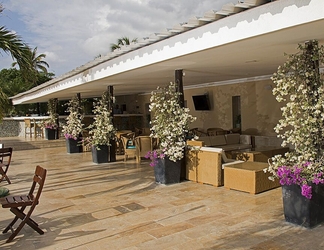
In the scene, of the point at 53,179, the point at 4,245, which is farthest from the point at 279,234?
the point at 53,179

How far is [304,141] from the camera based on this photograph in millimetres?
4086

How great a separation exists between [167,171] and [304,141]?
3.18 metres

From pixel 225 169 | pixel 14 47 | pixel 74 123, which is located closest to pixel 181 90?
pixel 225 169

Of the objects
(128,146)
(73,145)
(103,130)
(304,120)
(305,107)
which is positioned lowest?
(73,145)

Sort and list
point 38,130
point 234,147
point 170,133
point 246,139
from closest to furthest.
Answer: point 170,133 < point 234,147 < point 246,139 < point 38,130

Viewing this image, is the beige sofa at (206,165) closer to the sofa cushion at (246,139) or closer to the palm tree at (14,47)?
the palm tree at (14,47)

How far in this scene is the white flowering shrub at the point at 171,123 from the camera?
6586mm

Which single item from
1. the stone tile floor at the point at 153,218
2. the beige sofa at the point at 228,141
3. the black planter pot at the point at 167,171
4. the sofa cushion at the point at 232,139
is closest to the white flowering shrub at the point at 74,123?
the stone tile floor at the point at 153,218

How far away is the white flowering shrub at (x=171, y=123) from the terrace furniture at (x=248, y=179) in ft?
3.56

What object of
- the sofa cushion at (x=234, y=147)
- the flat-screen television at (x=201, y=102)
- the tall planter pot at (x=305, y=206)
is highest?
the flat-screen television at (x=201, y=102)

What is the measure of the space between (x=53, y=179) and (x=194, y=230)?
15.4 ft

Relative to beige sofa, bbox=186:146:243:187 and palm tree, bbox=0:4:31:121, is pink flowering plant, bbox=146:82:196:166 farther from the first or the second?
palm tree, bbox=0:4:31:121

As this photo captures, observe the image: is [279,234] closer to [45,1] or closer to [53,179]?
[53,179]

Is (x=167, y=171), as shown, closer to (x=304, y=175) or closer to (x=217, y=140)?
(x=304, y=175)
